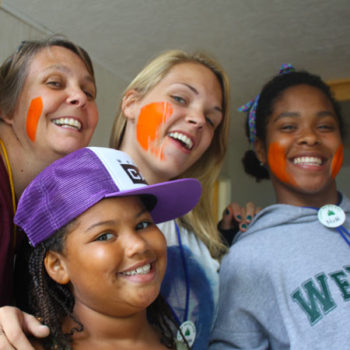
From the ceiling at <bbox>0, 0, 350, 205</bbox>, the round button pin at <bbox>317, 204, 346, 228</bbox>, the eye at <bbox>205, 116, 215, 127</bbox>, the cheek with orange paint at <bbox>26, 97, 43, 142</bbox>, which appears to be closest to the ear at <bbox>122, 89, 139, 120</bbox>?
the eye at <bbox>205, 116, 215, 127</bbox>

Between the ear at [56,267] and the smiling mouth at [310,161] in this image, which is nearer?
the ear at [56,267]

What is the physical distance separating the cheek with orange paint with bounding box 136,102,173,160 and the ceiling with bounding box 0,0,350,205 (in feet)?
4.42

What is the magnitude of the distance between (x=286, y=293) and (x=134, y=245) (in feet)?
2.05

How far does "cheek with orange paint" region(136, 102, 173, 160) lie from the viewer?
136cm

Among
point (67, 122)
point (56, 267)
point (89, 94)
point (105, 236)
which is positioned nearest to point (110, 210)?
point (105, 236)

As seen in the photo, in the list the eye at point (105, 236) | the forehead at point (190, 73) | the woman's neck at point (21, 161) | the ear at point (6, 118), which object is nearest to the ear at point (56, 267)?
the eye at point (105, 236)

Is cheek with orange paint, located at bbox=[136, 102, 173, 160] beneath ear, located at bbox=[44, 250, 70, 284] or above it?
above

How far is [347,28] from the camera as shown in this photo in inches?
108

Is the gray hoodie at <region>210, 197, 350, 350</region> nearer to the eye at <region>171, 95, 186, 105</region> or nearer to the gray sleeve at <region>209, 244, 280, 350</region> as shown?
the gray sleeve at <region>209, 244, 280, 350</region>

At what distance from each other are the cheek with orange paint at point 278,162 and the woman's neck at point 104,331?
2.83 feet

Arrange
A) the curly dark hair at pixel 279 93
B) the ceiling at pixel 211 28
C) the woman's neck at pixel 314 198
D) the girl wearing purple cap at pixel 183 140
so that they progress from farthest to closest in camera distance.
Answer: the ceiling at pixel 211 28 < the curly dark hair at pixel 279 93 < the woman's neck at pixel 314 198 < the girl wearing purple cap at pixel 183 140

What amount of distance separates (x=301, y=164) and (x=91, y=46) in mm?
2021

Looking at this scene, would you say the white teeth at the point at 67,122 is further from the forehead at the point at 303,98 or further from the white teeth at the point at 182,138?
the forehead at the point at 303,98

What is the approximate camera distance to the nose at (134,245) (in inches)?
34.0
